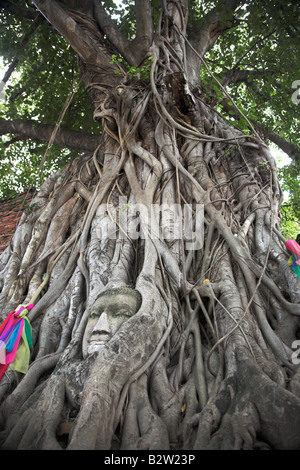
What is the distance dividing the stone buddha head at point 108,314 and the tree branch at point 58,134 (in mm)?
2804

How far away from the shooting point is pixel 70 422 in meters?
1.44

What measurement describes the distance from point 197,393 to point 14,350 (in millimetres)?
1106

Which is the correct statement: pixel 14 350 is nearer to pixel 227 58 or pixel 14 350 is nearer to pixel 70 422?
pixel 70 422

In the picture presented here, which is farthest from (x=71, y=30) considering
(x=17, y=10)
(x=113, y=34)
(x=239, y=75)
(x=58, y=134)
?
(x=239, y=75)

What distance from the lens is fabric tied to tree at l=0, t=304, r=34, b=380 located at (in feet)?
6.04

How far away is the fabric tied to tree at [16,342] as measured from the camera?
6.04 ft

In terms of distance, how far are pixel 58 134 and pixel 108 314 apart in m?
3.34

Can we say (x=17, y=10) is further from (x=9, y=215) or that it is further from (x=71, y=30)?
(x=9, y=215)

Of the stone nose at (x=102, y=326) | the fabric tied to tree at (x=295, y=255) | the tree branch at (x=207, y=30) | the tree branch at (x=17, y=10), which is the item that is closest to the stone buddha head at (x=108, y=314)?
the stone nose at (x=102, y=326)

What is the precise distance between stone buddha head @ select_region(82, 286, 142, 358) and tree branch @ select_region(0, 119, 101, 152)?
280cm

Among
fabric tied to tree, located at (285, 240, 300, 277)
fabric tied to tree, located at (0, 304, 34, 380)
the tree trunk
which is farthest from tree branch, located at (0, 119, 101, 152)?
fabric tied to tree, located at (285, 240, 300, 277)

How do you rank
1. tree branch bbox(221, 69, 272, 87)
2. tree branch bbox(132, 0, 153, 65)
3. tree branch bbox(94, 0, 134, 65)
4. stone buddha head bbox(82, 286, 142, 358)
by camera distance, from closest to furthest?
stone buddha head bbox(82, 286, 142, 358)
tree branch bbox(132, 0, 153, 65)
tree branch bbox(94, 0, 134, 65)
tree branch bbox(221, 69, 272, 87)

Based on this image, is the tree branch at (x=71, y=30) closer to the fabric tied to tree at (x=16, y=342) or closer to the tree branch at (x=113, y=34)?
the tree branch at (x=113, y=34)

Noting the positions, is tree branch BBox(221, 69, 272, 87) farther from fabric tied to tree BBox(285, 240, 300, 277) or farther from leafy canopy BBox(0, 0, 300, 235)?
fabric tied to tree BBox(285, 240, 300, 277)
